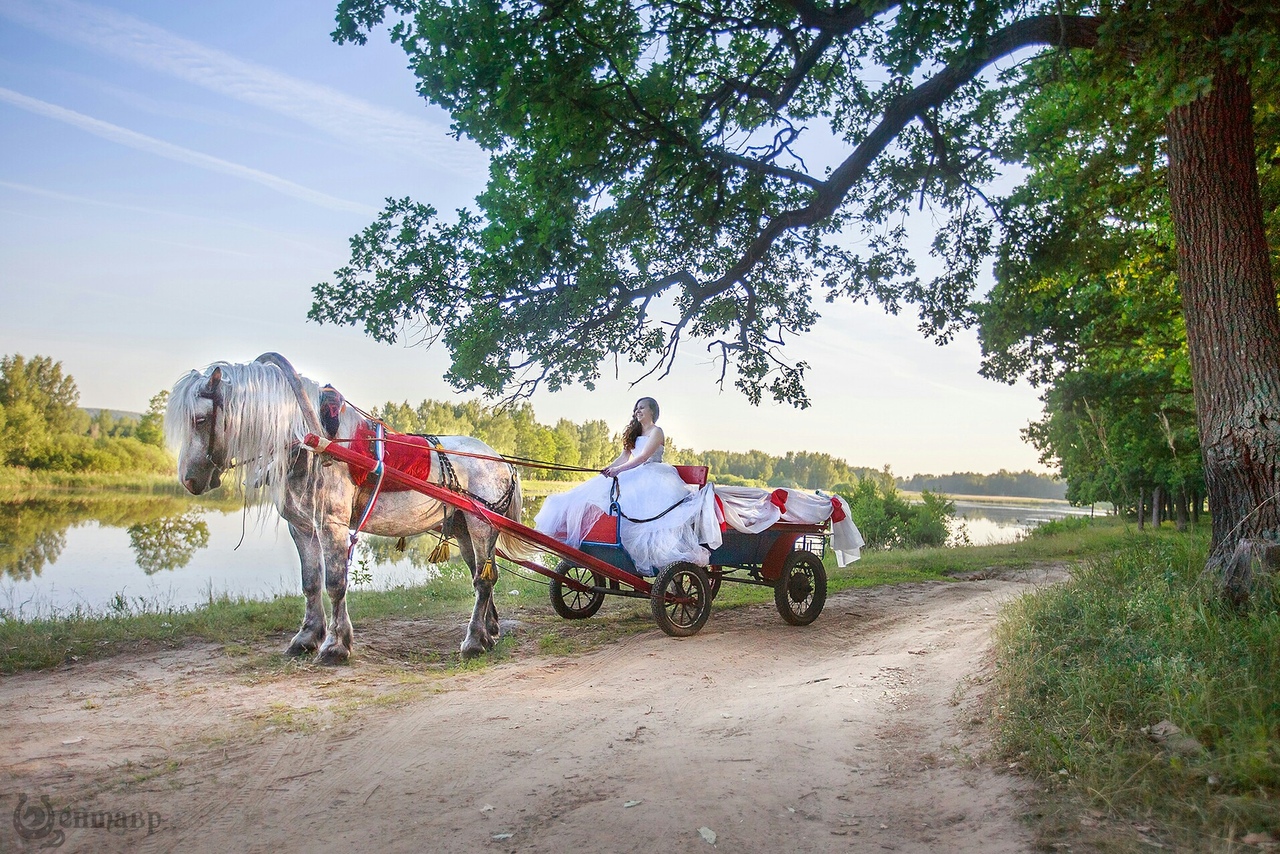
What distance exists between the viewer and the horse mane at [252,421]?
20.1 ft

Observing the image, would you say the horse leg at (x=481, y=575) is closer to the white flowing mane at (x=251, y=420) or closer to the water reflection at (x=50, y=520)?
the white flowing mane at (x=251, y=420)

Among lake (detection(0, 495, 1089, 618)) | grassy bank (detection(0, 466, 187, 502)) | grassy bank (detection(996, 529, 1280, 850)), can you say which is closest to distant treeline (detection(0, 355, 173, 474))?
grassy bank (detection(0, 466, 187, 502))

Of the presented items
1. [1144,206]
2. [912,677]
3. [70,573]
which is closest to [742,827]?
[912,677]

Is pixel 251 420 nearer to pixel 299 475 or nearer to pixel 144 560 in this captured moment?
pixel 299 475

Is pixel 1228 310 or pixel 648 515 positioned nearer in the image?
pixel 1228 310

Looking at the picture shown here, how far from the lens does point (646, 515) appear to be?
25.2 feet

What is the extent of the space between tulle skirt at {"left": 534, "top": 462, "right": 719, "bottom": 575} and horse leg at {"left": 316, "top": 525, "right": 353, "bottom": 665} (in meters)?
2.05

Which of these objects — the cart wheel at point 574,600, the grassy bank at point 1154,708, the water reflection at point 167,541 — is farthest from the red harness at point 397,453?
the water reflection at point 167,541

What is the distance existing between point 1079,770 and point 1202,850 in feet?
2.36

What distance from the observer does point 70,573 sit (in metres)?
15.7

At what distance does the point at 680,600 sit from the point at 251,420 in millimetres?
4070

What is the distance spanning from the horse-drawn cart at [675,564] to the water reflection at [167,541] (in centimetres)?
1250

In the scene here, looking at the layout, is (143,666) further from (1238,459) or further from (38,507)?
(38,507)

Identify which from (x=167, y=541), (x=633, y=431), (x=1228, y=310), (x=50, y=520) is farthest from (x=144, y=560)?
(x=1228, y=310)
